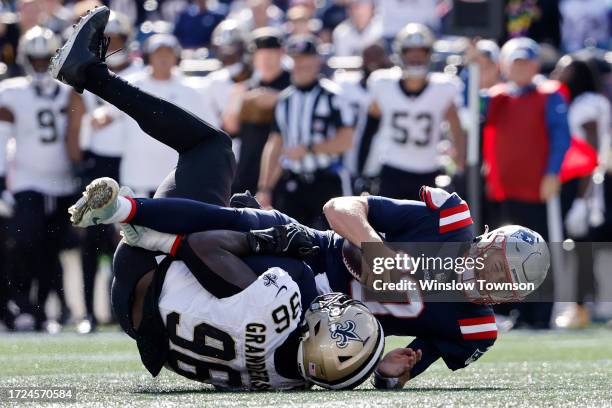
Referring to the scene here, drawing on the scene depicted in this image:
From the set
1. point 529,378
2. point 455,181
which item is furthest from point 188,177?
point 455,181

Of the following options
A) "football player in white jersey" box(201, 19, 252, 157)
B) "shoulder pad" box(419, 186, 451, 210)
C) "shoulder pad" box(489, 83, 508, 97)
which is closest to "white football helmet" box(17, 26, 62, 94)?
"football player in white jersey" box(201, 19, 252, 157)

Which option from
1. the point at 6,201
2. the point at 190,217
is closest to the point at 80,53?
the point at 190,217

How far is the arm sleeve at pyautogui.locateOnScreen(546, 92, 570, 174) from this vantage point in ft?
33.7

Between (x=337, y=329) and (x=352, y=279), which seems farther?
(x=352, y=279)

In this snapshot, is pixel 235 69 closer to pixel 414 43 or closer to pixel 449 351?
pixel 414 43

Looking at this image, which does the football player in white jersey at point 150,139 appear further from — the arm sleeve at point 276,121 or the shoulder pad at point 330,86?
the shoulder pad at point 330,86

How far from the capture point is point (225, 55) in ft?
37.0

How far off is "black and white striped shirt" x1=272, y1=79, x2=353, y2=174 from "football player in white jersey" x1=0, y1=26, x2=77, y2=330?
144 cm

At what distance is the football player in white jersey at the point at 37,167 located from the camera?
9.87m

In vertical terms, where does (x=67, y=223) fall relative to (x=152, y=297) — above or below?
below

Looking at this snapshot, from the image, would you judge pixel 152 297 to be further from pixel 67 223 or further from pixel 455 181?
pixel 455 181

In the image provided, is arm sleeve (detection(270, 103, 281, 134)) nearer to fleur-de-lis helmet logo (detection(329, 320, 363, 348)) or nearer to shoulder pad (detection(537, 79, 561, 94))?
shoulder pad (detection(537, 79, 561, 94))

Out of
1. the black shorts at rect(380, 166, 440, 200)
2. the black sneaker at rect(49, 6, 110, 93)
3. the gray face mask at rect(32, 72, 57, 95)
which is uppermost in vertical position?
the black sneaker at rect(49, 6, 110, 93)

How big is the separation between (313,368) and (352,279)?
0.57 m
